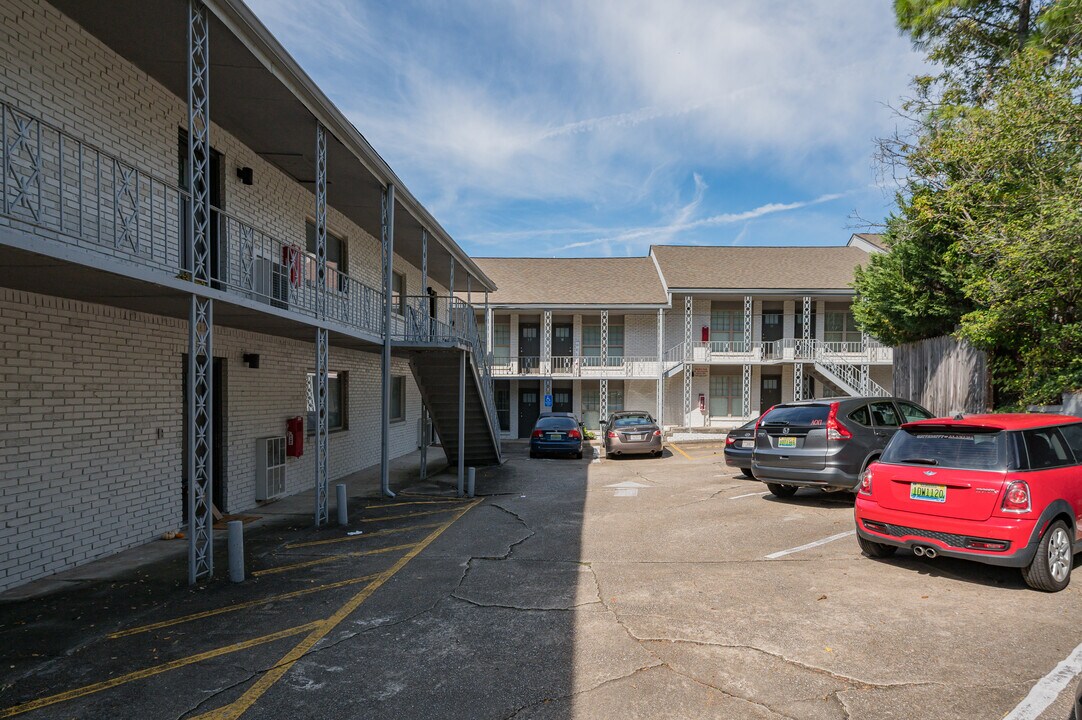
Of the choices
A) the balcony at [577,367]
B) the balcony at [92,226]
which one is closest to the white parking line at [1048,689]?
the balcony at [92,226]

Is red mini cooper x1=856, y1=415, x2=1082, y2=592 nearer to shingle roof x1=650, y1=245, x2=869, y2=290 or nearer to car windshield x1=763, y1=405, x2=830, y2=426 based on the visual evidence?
car windshield x1=763, y1=405, x2=830, y2=426

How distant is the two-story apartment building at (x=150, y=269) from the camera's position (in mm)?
5965

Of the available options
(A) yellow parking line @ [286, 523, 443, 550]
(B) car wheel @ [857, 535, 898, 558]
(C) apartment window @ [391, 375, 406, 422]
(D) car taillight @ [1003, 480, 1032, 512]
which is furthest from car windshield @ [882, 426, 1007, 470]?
(C) apartment window @ [391, 375, 406, 422]

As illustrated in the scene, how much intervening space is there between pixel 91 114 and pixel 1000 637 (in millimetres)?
10527

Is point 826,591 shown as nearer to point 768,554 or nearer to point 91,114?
point 768,554

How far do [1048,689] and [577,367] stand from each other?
67.5 ft

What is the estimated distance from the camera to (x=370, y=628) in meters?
4.91

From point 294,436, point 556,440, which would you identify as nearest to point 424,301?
point 294,436

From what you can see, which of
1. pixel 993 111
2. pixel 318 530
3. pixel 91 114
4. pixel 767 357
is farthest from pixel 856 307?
pixel 91 114

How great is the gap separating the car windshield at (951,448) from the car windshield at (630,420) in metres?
11.2

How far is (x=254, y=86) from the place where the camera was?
25.2ft

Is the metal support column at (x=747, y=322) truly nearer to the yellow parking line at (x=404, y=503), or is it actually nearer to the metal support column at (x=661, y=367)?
the metal support column at (x=661, y=367)

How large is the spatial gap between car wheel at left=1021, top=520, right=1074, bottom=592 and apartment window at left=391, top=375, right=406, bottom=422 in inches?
610

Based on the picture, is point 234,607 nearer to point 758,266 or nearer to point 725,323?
point 725,323
